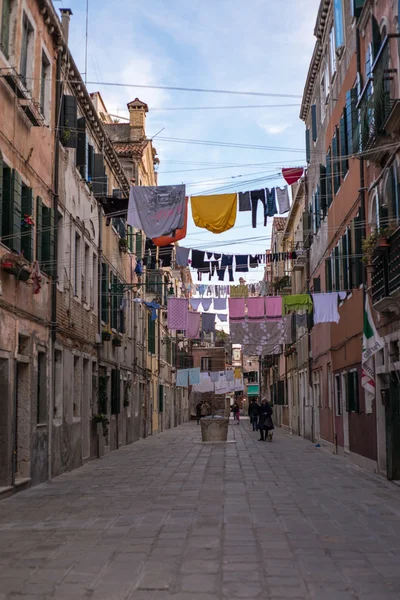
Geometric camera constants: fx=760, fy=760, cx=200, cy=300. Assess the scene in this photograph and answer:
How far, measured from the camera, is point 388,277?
13.6 metres

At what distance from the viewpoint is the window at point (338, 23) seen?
20.4 metres

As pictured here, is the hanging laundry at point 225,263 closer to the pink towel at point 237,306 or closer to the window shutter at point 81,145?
the pink towel at point 237,306

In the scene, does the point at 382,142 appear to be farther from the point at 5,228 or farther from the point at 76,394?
the point at 76,394

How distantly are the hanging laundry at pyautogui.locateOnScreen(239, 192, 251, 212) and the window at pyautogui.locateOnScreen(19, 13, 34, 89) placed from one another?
500 centimetres

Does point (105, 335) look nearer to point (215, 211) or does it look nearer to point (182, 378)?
point (215, 211)

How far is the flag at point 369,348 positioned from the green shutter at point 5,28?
856 cm

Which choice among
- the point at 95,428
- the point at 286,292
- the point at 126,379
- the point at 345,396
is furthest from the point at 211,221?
the point at 286,292

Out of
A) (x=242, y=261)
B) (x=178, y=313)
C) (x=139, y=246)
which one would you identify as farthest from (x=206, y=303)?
(x=139, y=246)

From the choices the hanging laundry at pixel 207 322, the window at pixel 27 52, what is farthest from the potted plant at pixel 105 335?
the window at pixel 27 52

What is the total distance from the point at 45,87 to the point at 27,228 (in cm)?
377

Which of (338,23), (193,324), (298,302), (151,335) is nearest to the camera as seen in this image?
(338,23)

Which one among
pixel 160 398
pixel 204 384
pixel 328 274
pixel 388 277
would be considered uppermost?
pixel 328 274

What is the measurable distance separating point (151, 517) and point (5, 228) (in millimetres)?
5739

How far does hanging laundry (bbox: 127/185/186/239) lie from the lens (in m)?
16.4
